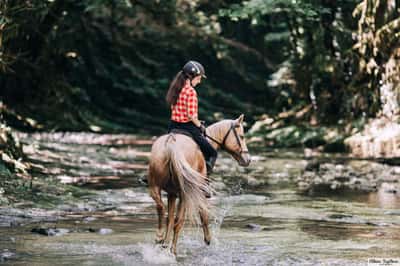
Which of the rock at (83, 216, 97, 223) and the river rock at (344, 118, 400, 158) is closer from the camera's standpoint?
the rock at (83, 216, 97, 223)

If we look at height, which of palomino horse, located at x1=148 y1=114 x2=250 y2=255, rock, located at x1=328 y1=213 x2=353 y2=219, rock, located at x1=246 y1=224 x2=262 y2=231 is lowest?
rock, located at x1=328 y1=213 x2=353 y2=219

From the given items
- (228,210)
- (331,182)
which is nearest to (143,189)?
(228,210)

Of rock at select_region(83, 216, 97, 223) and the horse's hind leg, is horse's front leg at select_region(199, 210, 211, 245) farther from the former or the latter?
rock at select_region(83, 216, 97, 223)

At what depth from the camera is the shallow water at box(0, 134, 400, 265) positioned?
1091 cm

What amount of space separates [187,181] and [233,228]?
2.72m

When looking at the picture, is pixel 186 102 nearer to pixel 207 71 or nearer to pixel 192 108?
pixel 192 108

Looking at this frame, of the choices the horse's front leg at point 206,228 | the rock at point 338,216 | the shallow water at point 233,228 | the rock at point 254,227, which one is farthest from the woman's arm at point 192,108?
the rock at point 338,216

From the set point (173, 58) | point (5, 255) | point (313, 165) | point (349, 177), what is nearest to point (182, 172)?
point (5, 255)

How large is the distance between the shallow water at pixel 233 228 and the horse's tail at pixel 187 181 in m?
0.67

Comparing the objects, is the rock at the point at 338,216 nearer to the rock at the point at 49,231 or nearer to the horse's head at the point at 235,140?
the horse's head at the point at 235,140

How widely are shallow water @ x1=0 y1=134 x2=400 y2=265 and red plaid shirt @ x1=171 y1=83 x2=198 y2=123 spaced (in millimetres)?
1716

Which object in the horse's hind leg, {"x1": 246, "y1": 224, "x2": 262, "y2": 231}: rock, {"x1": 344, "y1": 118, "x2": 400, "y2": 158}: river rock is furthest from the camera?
{"x1": 344, "y1": 118, "x2": 400, "y2": 158}: river rock

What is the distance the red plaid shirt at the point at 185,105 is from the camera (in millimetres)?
11828

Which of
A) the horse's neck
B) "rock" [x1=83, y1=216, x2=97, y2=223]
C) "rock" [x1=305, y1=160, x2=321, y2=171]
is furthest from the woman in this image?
"rock" [x1=305, y1=160, x2=321, y2=171]
